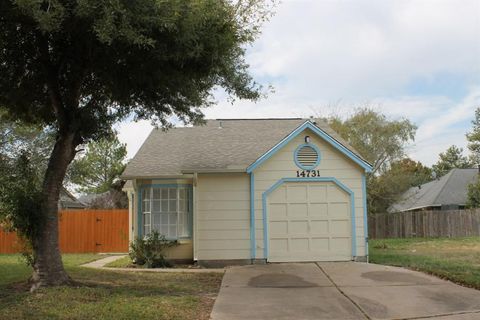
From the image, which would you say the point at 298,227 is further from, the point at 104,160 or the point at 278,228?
the point at 104,160

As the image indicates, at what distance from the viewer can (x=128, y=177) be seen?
49.7ft

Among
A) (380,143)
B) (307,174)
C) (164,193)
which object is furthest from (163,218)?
(380,143)

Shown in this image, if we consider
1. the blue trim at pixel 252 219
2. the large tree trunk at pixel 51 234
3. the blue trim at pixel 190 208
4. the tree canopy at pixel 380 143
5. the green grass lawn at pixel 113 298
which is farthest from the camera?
the tree canopy at pixel 380 143

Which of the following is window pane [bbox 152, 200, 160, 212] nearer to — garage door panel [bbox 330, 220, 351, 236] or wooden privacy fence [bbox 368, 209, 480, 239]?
Answer: garage door panel [bbox 330, 220, 351, 236]

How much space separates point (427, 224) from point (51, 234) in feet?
80.5

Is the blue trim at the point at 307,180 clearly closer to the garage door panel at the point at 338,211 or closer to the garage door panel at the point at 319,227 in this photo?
the garage door panel at the point at 338,211

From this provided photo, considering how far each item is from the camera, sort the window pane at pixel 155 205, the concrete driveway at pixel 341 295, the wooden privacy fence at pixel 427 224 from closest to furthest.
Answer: the concrete driveway at pixel 341 295, the window pane at pixel 155 205, the wooden privacy fence at pixel 427 224

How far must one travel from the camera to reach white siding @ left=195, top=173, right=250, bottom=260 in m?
14.9

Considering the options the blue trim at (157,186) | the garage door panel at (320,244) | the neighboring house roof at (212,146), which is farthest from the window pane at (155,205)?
the garage door panel at (320,244)

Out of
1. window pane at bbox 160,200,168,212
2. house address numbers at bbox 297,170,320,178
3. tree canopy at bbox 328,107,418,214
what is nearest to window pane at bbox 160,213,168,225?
window pane at bbox 160,200,168,212

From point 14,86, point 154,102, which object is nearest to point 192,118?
point 154,102

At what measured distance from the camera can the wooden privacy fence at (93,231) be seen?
22984mm

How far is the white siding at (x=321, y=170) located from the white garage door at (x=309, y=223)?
263 mm

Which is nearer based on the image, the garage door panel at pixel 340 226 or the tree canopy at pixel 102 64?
the tree canopy at pixel 102 64
